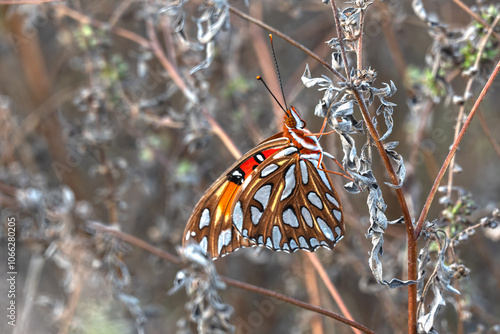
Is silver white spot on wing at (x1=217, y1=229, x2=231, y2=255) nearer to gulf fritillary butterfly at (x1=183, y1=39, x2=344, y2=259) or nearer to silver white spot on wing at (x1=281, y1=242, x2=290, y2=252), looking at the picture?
gulf fritillary butterfly at (x1=183, y1=39, x2=344, y2=259)

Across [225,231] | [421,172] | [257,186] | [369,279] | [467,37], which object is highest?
[421,172]

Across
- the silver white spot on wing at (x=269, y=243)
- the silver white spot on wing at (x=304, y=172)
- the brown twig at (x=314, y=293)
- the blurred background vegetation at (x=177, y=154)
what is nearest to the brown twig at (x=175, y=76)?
the blurred background vegetation at (x=177, y=154)

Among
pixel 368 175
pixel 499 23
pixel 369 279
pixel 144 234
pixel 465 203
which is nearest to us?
pixel 368 175

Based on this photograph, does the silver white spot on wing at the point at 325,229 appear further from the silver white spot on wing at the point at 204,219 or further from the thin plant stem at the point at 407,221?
the thin plant stem at the point at 407,221

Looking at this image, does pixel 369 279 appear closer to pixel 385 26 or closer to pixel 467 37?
pixel 467 37

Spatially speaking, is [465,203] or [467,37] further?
[467,37]

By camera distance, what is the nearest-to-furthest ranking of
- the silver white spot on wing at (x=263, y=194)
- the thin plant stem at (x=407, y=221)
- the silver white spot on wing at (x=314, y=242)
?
1. the thin plant stem at (x=407, y=221)
2. the silver white spot on wing at (x=314, y=242)
3. the silver white spot on wing at (x=263, y=194)

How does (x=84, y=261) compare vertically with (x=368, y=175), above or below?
above

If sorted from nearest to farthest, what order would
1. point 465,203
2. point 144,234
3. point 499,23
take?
point 465,203 → point 499,23 → point 144,234

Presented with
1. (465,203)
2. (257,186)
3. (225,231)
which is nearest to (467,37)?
(465,203)
